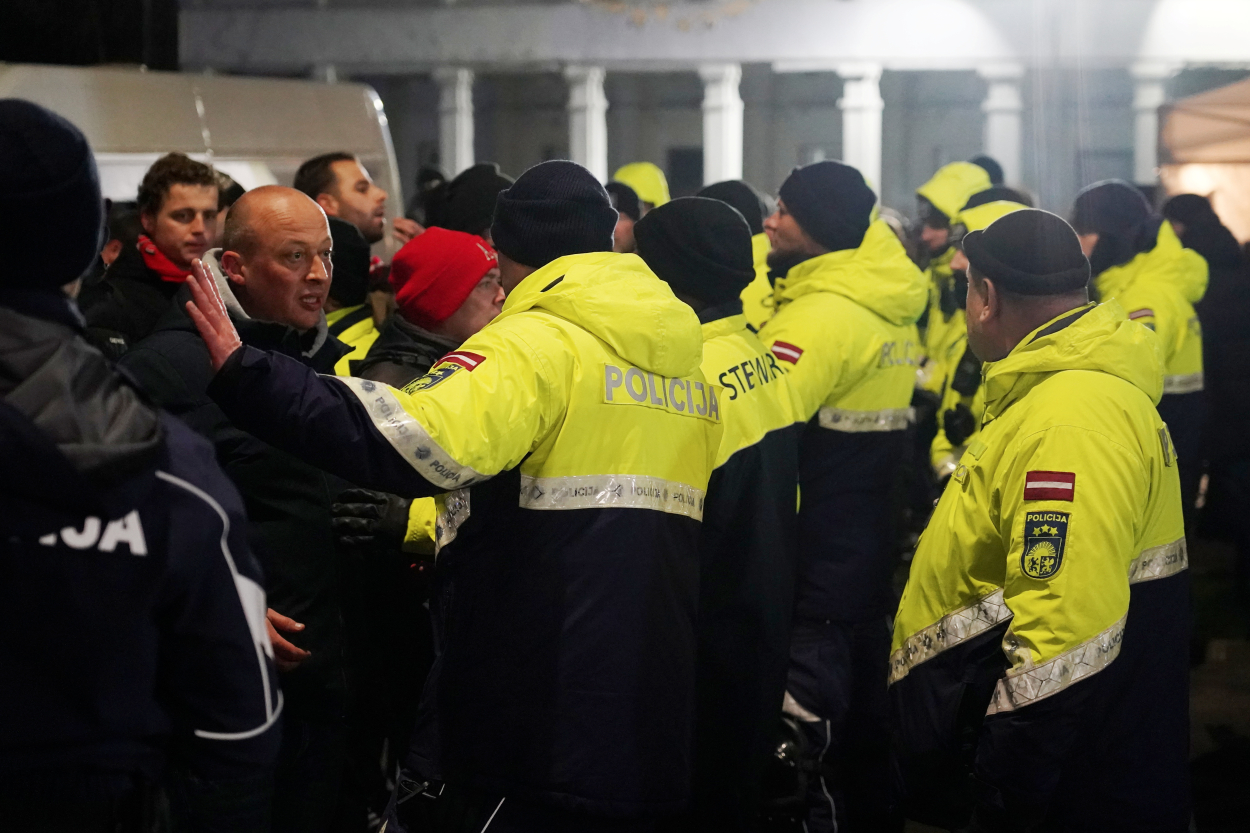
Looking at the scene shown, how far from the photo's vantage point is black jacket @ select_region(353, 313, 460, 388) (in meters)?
3.85

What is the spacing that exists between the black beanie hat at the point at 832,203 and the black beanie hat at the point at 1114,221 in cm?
211

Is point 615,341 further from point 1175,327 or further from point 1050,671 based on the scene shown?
point 1175,327

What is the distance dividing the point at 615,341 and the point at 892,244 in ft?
8.36

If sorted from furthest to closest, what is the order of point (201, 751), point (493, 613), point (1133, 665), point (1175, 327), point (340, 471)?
1. point (1175, 327)
2. point (1133, 665)
3. point (493, 613)
4. point (340, 471)
5. point (201, 751)

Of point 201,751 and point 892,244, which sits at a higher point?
point 892,244

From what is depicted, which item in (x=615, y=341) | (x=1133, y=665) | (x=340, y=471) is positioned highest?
(x=615, y=341)

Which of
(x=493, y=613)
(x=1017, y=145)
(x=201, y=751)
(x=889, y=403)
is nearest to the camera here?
(x=201, y=751)

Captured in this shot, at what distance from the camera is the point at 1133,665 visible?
9.86 ft

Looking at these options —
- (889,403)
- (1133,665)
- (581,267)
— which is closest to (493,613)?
(581,267)

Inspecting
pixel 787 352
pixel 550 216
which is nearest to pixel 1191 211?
pixel 787 352

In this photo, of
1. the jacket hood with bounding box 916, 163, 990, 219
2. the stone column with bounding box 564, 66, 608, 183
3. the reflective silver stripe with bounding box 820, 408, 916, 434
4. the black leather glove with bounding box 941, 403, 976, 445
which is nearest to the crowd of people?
the reflective silver stripe with bounding box 820, 408, 916, 434

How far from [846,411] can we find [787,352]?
1.17ft

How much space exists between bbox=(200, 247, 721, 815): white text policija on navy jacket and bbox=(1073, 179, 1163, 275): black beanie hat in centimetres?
452

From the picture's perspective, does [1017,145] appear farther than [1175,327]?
Yes
